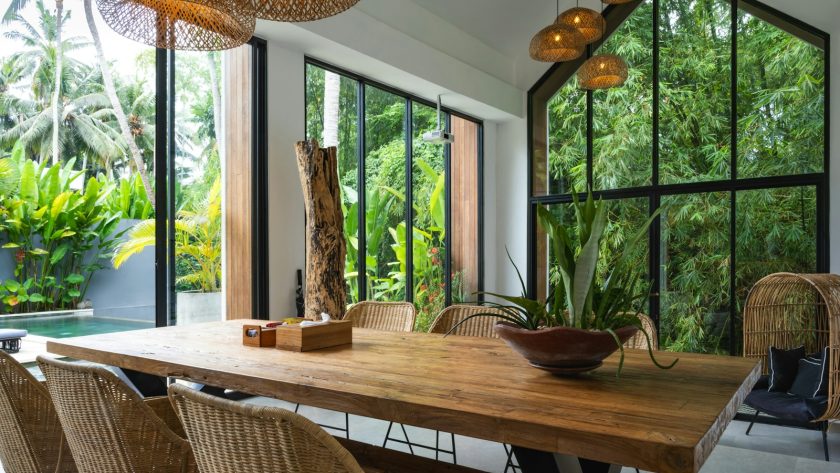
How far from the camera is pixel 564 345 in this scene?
163cm

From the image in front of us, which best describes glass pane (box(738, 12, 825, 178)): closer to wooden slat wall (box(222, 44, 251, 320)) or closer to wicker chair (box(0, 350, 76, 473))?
wooden slat wall (box(222, 44, 251, 320))

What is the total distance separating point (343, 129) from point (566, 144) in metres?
2.80

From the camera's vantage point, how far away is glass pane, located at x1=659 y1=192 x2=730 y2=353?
5895 millimetres

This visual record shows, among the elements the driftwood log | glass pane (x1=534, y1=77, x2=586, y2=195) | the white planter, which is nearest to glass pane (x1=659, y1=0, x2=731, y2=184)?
glass pane (x1=534, y1=77, x2=586, y2=195)

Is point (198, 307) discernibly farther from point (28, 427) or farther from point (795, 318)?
point (795, 318)

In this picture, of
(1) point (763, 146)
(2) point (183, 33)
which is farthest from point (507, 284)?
(2) point (183, 33)

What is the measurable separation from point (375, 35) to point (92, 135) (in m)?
2.30

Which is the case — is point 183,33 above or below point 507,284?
above

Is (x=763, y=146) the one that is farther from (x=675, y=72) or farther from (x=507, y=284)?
(x=507, y=284)

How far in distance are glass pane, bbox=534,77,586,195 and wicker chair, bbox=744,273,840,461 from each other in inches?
98.9

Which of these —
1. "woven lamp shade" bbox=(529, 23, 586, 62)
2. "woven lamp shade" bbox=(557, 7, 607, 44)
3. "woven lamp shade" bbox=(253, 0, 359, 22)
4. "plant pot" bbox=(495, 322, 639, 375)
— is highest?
"woven lamp shade" bbox=(557, 7, 607, 44)

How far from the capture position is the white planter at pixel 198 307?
428 cm

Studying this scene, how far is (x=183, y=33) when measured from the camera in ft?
8.23

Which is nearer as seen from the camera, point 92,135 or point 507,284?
point 92,135
